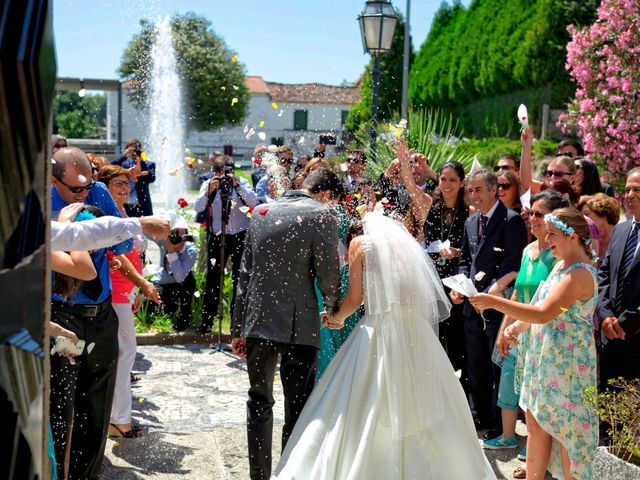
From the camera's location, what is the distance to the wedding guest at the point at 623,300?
16.8 feet

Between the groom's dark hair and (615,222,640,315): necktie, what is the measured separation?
2014 mm

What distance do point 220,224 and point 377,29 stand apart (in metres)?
2.93

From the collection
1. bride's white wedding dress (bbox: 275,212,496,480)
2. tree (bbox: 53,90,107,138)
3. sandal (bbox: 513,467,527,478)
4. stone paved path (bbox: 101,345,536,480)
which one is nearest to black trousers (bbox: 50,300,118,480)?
stone paved path (bbox: 101,345,536,480)

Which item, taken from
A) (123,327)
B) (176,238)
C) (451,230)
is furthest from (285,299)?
(176,238)

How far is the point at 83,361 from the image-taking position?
4.22m

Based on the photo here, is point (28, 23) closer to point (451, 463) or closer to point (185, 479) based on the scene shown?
point (451, 463)

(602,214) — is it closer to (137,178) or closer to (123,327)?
(123,327)

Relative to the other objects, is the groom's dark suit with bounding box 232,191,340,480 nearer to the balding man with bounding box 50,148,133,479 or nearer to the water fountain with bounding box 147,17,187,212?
the balding man with bounding box 50,148,133,479

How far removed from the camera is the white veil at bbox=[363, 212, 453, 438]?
4.18 meters

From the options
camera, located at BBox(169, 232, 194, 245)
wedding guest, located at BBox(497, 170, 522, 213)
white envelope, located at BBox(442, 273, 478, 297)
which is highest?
wedding guest, located at BBox(497, 170, 522, 213)

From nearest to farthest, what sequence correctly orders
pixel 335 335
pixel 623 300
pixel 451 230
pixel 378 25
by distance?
pixel 623 300, pixel 335 335, pixel 451 230, pixel 378 25

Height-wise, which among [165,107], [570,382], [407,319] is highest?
[165,107]

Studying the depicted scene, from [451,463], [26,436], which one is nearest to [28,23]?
[26,436]

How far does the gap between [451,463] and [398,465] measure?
308mm
